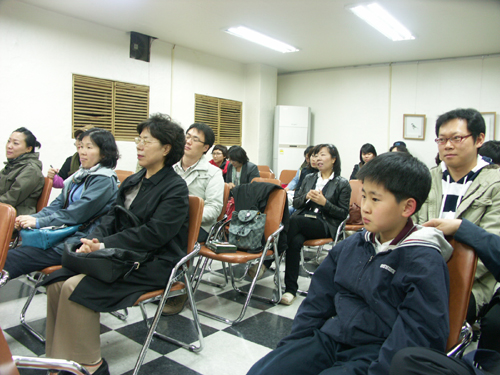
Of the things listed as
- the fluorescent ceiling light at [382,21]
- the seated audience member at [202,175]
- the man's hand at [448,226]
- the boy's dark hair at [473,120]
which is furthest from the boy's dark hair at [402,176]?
the fluorescent ceiling light at [382,21]

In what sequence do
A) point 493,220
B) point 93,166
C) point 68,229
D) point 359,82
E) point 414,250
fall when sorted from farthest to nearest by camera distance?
point 359,82, point 93,166, point 68,229, point 493,220, point 414,250

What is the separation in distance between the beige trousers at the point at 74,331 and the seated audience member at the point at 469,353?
4.30ft

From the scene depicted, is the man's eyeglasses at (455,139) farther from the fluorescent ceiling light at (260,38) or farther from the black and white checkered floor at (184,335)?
the fluorescent ceiling light at (260,38)

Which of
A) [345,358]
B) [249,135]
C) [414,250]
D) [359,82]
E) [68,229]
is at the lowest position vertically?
[345,358]

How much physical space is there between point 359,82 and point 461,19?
321cm

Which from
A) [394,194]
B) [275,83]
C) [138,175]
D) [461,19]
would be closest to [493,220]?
[394,194]

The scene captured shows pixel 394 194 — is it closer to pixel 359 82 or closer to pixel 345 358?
pixel 345 358

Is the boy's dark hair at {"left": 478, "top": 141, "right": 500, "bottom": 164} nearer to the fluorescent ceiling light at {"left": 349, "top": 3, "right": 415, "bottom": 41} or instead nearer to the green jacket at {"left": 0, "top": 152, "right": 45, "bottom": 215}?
the fluorescent ceiling light at {"left": 349, "top": 3, "right": 415, "bottom": 41}

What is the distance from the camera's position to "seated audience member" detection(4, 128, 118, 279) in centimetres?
221

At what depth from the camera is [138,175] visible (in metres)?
2.25

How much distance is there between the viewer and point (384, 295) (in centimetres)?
128

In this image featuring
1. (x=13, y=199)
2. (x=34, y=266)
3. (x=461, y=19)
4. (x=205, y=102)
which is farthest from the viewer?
(x=205, y=102)

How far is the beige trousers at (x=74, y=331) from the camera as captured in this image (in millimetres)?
1690

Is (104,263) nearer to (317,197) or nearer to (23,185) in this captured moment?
(23,185)
